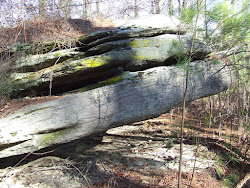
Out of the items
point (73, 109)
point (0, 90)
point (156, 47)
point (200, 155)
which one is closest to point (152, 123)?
point (200, 155)

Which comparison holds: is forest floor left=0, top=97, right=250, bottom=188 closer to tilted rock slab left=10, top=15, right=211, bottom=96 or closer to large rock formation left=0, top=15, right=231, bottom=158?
large rock formation left=0, top=15, right=231, bottom=158

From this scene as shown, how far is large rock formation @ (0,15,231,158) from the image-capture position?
3475mm

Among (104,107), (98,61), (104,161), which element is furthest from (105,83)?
(104,161)

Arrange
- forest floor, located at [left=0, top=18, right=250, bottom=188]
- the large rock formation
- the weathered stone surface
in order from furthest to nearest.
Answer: the weathered stone surface < forest floor, located at [left=0, top=18, right=250, bottom=188] < the large rock formation

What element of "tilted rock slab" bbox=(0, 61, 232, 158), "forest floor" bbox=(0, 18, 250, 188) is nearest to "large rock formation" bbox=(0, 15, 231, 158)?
"tilted rock slab" bbox=(0, 61, 232, 158)

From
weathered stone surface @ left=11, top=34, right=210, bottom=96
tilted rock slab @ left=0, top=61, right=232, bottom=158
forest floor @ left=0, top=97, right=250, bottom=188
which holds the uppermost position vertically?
weathered stone surface @ left=11, top=34, right=210, bottom=96

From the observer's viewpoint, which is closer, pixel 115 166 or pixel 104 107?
pixel 104 107

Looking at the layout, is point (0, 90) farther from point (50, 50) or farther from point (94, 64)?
point (94, 64)

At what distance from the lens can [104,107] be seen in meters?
3.81

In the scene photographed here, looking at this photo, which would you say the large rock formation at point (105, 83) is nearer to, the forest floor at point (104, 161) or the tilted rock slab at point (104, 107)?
the tilted rock slab at point (104, 107)

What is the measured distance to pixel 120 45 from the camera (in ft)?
15.6

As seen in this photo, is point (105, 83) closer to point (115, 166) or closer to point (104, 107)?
point (104, 107)

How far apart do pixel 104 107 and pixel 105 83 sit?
73 centimetres

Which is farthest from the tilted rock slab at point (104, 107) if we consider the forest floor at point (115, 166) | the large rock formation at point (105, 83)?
the forest floor at point (115, 166)
